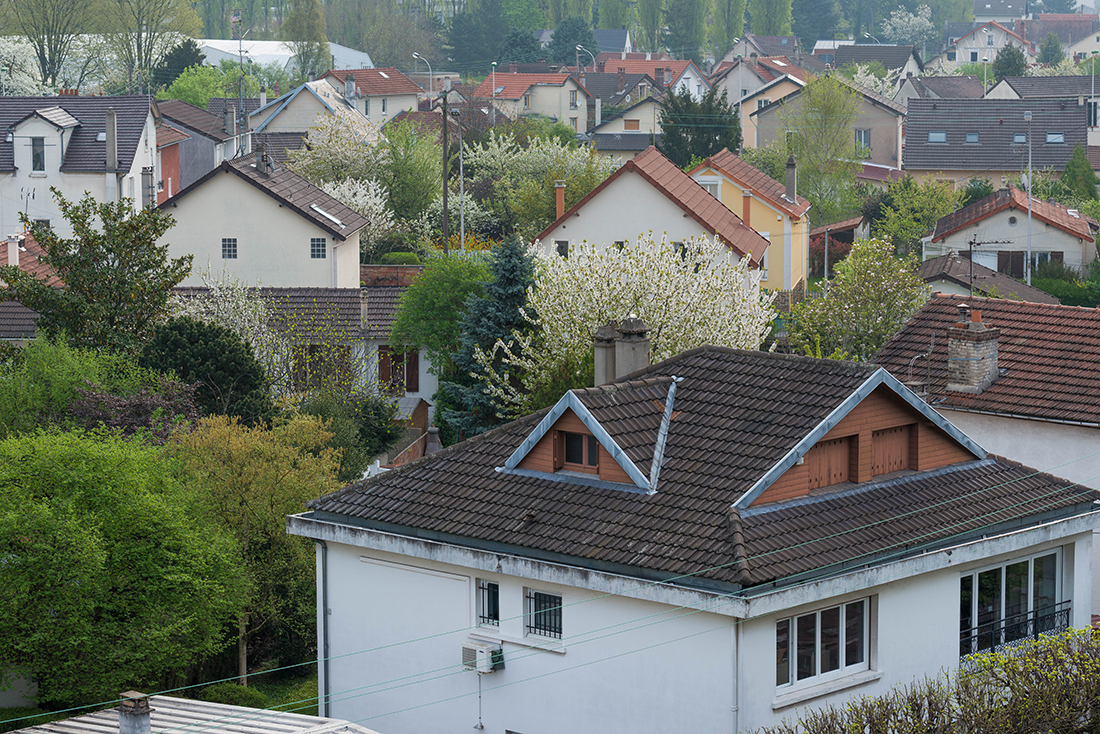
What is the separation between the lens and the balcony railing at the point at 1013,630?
18953mm

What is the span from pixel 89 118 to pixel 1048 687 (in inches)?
1978

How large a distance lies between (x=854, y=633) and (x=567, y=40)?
425 feet

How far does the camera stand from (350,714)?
19578mm

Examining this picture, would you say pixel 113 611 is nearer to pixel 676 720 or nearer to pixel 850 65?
pixel 676 720

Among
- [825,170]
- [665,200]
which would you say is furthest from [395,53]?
[665,200]

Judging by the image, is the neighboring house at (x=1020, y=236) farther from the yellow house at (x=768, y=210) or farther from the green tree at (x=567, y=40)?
the green tree at (x=567, y=40)

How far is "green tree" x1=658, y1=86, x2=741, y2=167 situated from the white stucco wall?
100.0 feet

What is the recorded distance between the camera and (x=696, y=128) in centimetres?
7588

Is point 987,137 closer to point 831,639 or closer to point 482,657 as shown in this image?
point 831,639

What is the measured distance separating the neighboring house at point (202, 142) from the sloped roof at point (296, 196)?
67.3 feet

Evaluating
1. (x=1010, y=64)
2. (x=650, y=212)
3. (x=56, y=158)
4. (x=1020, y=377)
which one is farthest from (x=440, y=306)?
(x=1010, y=64)

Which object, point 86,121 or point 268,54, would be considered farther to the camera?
point 268,54

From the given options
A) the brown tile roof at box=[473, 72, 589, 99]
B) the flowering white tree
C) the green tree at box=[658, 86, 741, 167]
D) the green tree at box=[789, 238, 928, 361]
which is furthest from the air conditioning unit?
the brown tile roof at box=[473, 72, 589, 99]

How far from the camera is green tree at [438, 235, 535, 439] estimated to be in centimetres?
3419
